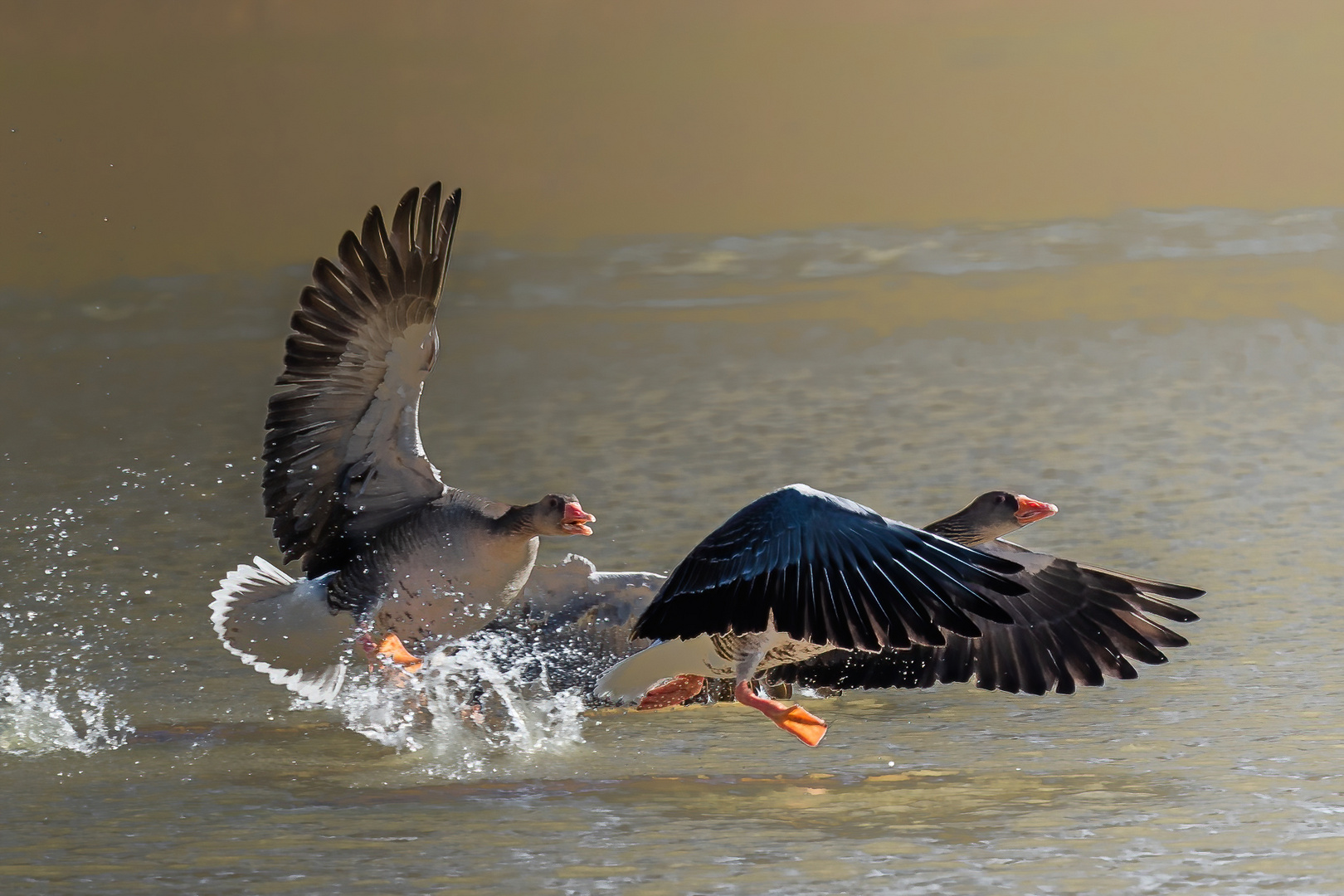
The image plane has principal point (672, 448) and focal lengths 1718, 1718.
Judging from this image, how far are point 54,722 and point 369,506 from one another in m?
1.23

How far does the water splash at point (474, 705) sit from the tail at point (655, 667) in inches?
9.8

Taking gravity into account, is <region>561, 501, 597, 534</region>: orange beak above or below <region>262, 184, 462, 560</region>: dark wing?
below

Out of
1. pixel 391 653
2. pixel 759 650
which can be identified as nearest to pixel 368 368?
pixel 391 653

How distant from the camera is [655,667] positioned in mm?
5195

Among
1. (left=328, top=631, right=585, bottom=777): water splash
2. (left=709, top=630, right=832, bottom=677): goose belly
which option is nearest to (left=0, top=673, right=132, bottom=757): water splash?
(left=328, top=631, right=585, bottom=777): water splash

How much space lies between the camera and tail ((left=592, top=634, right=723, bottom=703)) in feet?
16.8

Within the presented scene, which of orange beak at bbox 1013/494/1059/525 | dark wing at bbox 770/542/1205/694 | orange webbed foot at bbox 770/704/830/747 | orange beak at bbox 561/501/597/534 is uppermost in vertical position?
orange beak at bbox 1013/494/1059/525

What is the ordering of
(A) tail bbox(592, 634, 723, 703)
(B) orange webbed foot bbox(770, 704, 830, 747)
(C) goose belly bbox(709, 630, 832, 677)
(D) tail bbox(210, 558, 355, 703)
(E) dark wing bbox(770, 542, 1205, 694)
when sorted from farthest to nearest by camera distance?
(D) tail bbox(210, 558, 355, 703) < (E) dark wing bbox(770, 542, 1205, 694) < (A) tail bbox(592, 634, 723, 703) < (C) goose belly bbox(709, 630, 832, 677) < (B) orange webbed foot bbox(770, 704, 830, 747)

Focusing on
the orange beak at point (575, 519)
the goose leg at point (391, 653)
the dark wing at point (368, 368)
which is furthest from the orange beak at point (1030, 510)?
the goose leg at point (391, 653)

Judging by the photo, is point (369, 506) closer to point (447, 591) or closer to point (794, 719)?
point (447, 591)

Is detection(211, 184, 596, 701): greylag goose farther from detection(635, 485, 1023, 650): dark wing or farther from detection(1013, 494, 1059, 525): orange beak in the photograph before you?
detection(1013, 494, 1059, 525): orange beak

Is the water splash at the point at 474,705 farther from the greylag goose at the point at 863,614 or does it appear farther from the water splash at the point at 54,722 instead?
the water splash at the point at 54,722

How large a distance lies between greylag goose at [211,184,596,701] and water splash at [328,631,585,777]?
0.12 metres

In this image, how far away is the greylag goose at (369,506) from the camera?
5.63 m
